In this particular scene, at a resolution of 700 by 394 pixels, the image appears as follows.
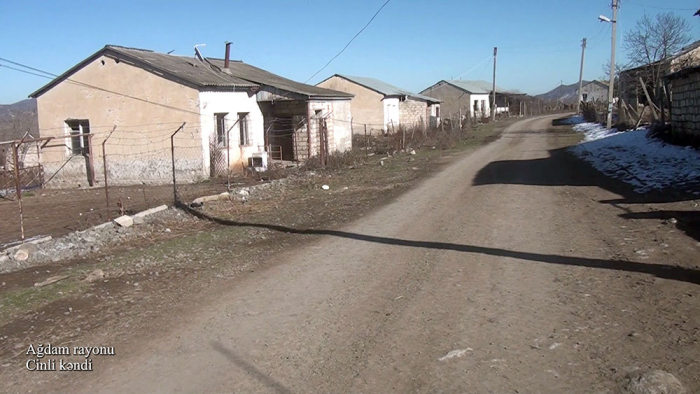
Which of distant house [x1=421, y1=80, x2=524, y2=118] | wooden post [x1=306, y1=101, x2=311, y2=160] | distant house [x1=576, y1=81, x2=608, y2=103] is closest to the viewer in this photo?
wooden post [x1=306, y1=101, x2=311, y2=160]

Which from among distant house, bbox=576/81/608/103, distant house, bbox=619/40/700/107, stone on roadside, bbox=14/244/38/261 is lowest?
stone on roadside, bbox=14/244/38/261

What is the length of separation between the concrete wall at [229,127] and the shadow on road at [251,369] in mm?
14960

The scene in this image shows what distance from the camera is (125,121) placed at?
71.1 feet

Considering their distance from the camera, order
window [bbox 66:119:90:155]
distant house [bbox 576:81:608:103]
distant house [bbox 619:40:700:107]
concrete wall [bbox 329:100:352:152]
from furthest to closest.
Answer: distant house [bbox 576:81:608:103], distant house [bbox 619:40:700:107], concrete wall [bbox 329:100:352:152], window [bbox 66:119:90:155]

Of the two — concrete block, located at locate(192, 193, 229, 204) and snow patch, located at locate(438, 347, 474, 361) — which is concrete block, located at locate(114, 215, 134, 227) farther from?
snow patch, located at locate(438, 347, 474, 361)

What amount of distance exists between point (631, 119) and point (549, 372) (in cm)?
2720

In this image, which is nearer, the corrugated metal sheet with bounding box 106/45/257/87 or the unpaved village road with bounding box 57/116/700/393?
the unpaved village road with bounding box 57/116/700/393

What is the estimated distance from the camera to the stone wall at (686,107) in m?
16.0

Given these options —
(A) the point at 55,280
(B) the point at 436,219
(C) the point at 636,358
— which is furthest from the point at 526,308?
(A) the point at 55,280

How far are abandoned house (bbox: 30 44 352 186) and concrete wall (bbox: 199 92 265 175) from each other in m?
0.04

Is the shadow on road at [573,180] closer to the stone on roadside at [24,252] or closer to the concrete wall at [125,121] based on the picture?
the stone on roadside at [24,252]

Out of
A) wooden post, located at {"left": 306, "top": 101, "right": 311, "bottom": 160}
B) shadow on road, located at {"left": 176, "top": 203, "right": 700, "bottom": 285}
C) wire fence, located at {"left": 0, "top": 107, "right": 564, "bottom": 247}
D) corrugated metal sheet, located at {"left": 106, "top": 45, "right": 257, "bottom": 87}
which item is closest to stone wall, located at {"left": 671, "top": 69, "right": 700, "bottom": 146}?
shadow on road, located at {"left": 176, "top": 203, "right": 700, "bottom": 285}

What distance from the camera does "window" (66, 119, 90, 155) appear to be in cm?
2245

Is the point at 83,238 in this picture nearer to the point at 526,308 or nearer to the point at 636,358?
the point at 526,308
